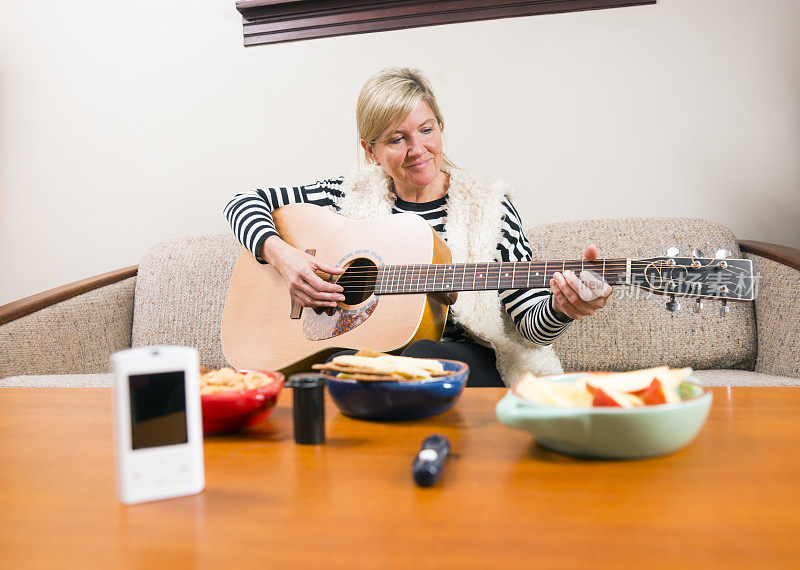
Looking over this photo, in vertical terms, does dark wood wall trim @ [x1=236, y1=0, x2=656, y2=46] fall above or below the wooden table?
above

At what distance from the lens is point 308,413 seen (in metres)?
0.67

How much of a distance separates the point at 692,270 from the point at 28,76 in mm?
2241

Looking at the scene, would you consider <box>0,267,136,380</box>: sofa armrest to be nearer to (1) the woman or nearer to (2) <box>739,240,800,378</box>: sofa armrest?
(1) the woman

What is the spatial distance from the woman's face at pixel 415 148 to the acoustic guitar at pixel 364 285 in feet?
0.57

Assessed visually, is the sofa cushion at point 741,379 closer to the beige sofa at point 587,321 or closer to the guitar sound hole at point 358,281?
the beige sofa at point 587,321

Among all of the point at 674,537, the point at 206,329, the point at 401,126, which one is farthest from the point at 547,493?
the point at 206,329

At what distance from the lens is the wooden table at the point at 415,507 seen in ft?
1.38

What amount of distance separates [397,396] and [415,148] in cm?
94

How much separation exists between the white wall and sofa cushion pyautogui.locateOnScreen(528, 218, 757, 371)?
0.18 m

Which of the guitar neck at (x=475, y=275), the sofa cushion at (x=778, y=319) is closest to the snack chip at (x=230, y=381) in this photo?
the guitar neck at (x=475, y=275)

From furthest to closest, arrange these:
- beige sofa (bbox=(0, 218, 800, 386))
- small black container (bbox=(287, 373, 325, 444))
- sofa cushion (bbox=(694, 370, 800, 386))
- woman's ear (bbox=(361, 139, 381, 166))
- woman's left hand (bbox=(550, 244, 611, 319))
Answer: woman's ear (bbox=(361, 139, 381, 166)) → beige sofa (bbox=(0, 218, 800, 386)) → sofa cushion (bbox=(694, 370, 800, 386)) → woman's left hand (bbox=(550, 244, 611, 319)) → small black container (bbox=(287, 373, 325, 444))

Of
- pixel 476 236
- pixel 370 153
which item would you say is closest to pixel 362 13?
pixel 370 153

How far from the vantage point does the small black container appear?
0.67m

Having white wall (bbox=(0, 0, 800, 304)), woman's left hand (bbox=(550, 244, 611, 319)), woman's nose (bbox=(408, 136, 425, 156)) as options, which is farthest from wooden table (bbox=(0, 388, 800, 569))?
white wall (bbox=(0, 0, 800, 304))
